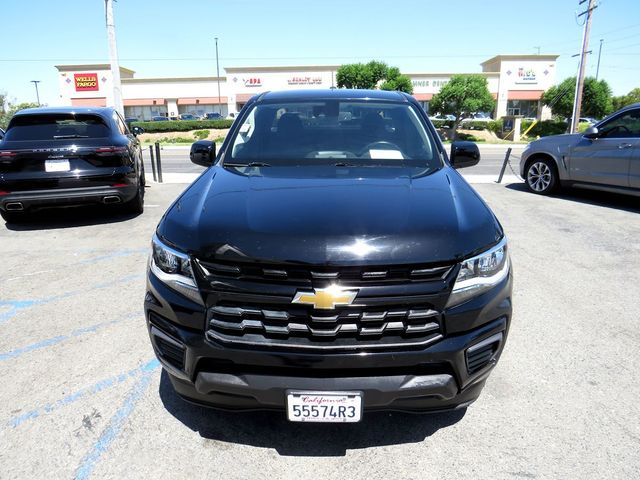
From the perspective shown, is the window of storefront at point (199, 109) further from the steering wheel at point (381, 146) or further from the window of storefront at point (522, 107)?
the steering wheel at point (381, 146)

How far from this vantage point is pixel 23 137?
6797mm

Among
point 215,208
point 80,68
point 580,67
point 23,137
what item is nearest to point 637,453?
point 215,208

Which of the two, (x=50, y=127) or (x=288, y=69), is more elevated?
(x=288, y=69)

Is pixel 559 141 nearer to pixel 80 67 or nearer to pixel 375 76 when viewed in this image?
pixel 375 76

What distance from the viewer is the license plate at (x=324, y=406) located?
2.09m

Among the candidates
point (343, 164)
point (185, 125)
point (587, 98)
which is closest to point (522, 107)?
point (587, 98)

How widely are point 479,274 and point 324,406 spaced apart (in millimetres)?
902

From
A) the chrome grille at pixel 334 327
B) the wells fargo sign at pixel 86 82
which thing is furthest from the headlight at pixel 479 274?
the wells fargo sign at pixel 86 82

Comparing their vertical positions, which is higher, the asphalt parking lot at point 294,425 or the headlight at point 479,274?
the headlight at point 479,274

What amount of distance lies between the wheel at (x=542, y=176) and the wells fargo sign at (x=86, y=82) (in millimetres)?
68795

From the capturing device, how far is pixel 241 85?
66000 mm

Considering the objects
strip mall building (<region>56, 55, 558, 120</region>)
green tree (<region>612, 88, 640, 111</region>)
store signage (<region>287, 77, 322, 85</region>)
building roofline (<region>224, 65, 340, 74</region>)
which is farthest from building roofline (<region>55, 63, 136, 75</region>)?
green tree (<region>612, 88, 640, 111</region>)

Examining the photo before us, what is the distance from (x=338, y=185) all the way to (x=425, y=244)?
79 cm

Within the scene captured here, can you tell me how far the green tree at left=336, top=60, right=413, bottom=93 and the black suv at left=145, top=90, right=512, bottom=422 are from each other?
169 ft
